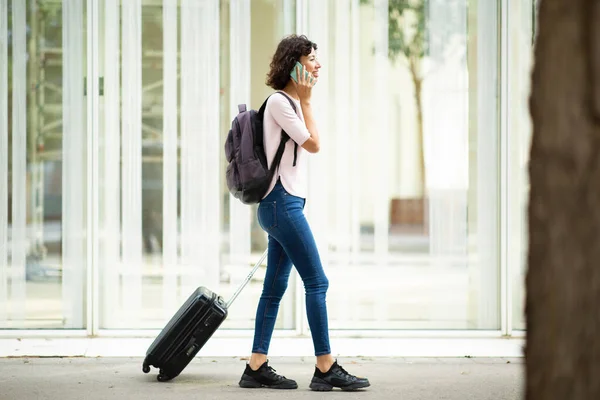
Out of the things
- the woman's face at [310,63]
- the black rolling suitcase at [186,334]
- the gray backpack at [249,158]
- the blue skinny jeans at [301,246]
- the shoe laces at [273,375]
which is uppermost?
the woman's face at [310,63]

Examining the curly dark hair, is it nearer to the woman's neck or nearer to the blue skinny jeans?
the woman's neck

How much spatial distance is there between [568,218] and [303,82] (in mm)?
3400

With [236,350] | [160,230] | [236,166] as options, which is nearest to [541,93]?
[236,166]

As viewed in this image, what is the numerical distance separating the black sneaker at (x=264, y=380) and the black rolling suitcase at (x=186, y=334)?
31 centimetres

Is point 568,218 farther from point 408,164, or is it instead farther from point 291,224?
point 408,164

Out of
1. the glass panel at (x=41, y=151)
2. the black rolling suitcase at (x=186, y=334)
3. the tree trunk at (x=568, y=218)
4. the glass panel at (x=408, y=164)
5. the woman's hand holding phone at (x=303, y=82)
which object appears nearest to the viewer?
the tree trunk at (x=568, y=218)

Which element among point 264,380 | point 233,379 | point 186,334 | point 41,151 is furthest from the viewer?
point 41,151

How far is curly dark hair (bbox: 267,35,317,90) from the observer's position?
5254 millimetres

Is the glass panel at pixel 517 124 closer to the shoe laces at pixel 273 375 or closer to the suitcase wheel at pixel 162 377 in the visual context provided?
the shoe laces at pixel 273 375


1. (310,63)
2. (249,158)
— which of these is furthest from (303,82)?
(249,158)

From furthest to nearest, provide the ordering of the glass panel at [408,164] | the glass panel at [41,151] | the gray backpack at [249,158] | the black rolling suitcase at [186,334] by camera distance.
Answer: the glass panel at [408,164] → the glass panel at [41,151] → the black rolling suitcase at [186,334] → the gray backpack at [249,158]

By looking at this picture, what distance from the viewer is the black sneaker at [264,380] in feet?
17.4

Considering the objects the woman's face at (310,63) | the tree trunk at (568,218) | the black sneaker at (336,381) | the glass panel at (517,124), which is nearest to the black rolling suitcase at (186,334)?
the black sneaker at (336,381)

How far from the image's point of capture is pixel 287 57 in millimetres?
5254
